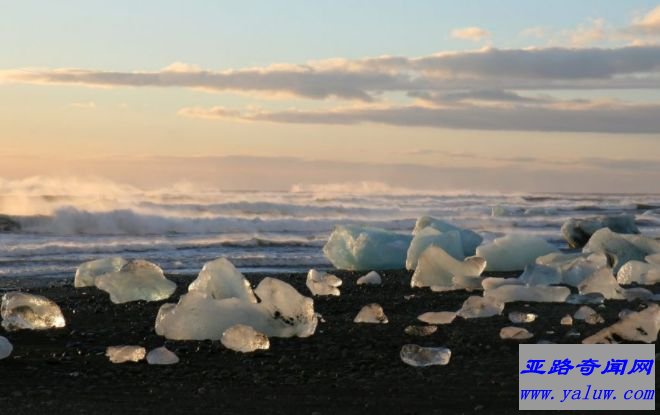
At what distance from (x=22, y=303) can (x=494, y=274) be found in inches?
165

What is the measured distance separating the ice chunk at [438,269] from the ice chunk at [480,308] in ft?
4.66

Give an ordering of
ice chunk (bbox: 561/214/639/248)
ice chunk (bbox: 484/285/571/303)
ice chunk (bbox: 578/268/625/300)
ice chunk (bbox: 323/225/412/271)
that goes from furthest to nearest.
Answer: ice chunk (bbox: 561/214/639/248) < ice chunk (bbox: 323/225/412/271) < ice chunk (bbox: 578/268/625/300) < ice chunk (bbox: 484/285/571/303)

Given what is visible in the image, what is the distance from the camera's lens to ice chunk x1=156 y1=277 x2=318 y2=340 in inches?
203

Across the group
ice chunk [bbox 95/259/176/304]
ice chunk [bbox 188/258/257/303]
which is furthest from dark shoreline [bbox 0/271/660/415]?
ice chunk [bbox 95/259/176/304]

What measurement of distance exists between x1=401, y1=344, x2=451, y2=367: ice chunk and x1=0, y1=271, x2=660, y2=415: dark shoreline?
0.05m

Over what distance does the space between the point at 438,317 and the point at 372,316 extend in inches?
15.0

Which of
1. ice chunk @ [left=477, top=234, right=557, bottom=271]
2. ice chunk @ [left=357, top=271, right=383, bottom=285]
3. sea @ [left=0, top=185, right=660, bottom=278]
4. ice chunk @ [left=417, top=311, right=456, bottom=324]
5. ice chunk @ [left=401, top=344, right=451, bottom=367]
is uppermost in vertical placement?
ice chunk @ [left=401, top=344, right=451, bottom=367]

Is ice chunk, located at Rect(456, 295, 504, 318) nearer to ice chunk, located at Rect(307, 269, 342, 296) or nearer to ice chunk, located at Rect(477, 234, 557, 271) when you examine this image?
ice chunk, located at Rect(307, 269, 342, 296)

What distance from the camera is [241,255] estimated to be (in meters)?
13.0

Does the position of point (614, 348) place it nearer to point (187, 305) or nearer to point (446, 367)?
point (446, 367)

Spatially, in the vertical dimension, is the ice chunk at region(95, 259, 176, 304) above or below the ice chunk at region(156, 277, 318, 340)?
below

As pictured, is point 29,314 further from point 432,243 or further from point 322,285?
point 432,243

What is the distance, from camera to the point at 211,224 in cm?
2050

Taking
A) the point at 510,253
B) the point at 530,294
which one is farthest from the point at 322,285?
the point at 510,253
